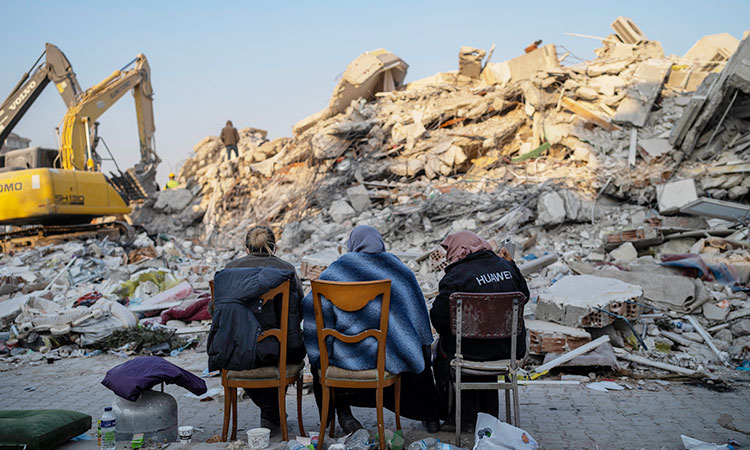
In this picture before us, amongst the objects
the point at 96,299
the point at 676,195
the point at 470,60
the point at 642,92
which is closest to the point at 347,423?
the point at 96,299

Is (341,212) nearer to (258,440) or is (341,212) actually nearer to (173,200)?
(173,200)

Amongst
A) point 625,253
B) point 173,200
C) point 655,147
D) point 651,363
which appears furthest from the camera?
point 173,200

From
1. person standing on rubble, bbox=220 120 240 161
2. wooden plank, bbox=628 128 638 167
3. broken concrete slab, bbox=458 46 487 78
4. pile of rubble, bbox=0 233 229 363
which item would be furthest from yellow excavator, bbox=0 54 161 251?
wooden plank, bbox=628 128 638 167

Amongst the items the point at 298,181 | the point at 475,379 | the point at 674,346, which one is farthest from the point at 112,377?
the point at 298,181

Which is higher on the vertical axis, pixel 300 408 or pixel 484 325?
pixel 484 325

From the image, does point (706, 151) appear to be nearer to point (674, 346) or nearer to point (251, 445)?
point (674, 346)

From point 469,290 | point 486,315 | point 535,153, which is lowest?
point 486,315

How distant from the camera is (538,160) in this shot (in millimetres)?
13117

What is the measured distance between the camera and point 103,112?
14.9 metres

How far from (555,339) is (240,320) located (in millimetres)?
3301

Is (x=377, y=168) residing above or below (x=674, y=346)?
above

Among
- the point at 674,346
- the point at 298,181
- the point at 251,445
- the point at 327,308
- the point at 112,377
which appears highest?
the point at 298,181

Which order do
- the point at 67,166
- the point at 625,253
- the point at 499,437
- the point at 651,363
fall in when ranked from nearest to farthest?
the point at 499,437 < the point at 651,363 < the point at 625,253 < the point at 67,166

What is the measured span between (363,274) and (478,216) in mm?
8083
